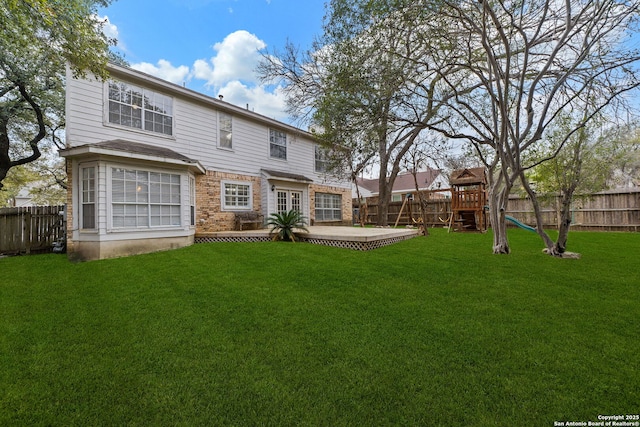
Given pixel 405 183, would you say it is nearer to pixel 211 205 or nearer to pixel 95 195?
pixel 211 205

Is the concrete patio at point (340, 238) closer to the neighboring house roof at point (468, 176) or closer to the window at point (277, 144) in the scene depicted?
the neighboring house roof at point (468, 176)

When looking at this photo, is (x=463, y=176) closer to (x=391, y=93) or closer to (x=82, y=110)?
(x=391, y=93)

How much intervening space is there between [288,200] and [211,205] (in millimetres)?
3510

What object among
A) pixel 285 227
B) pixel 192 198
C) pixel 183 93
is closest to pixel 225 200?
pixel 192 198

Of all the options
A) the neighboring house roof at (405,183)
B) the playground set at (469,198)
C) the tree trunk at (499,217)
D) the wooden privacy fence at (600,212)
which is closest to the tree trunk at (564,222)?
the tree trunk at (499,217)

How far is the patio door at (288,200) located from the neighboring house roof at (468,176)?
282 inches

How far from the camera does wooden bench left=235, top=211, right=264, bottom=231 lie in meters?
10.5

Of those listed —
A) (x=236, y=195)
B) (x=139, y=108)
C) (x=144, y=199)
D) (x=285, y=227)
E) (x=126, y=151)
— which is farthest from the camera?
(x=236, y=195)

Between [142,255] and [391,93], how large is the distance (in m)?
7.12

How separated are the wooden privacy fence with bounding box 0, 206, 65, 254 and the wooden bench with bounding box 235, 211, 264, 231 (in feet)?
17.1

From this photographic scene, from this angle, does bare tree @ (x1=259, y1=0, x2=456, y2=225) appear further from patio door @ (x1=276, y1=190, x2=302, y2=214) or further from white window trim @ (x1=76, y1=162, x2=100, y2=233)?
white window trim @ (x1=76, y1=162, x2=100, y2=233)

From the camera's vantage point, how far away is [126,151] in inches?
273

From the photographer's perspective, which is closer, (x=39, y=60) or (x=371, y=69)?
(x=371, y=69)

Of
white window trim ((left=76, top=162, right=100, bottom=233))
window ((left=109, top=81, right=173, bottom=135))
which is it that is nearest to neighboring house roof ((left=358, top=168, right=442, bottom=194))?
window ((left=109, top=81, right=173, bottom=135))
